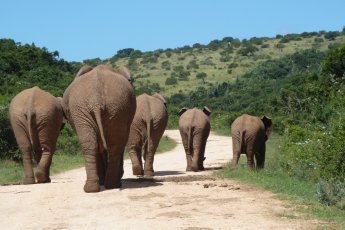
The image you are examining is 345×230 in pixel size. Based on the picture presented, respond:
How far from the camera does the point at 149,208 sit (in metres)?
8.97

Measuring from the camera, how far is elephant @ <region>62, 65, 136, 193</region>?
11.0 m

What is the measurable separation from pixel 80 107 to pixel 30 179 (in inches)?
153

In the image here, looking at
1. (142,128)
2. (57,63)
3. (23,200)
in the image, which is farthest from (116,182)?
(57,63)

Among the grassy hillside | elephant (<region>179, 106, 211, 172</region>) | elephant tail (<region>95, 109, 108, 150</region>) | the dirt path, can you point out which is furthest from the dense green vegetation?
elephant tail (<region>95, 109, 108, 150</region>)

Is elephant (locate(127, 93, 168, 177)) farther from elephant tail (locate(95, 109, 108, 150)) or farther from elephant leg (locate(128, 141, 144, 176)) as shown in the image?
elephant tail (locate(95, 109, 108, 150))

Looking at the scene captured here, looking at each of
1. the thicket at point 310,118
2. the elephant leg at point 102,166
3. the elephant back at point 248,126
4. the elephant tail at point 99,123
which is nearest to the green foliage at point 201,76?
the thicket at point 310,118

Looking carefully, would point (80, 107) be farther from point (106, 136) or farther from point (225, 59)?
point (225, 59)

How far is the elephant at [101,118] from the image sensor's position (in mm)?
10977

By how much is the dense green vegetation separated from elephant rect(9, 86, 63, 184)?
490 cm

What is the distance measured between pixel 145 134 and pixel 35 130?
2.76 metres

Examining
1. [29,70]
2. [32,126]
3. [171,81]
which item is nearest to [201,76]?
[171,81]

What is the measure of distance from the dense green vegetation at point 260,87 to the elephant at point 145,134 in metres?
2.96

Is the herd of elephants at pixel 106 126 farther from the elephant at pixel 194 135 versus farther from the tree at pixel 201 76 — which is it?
the tree at pixel 201 76

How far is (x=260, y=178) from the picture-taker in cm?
1250
